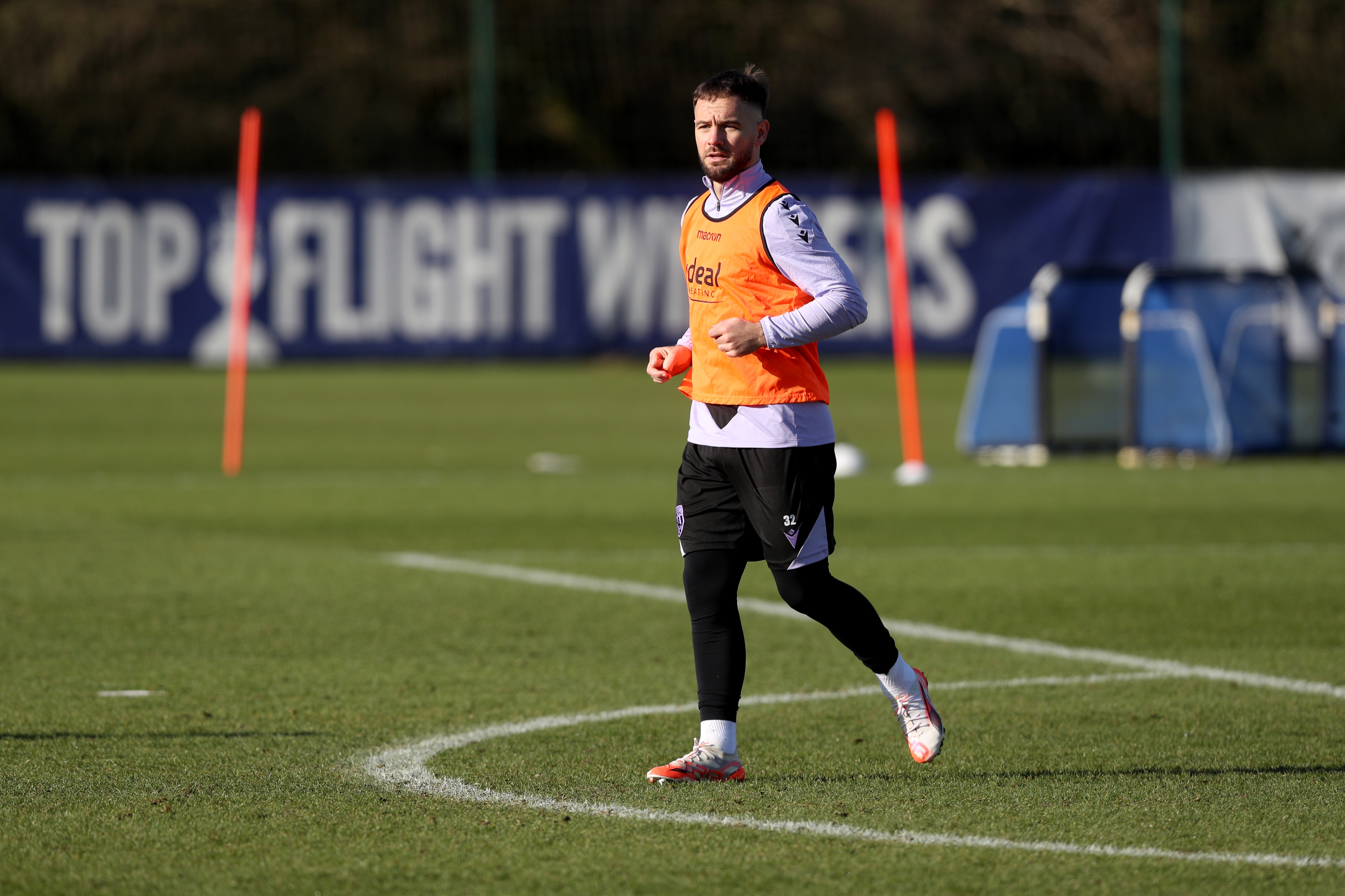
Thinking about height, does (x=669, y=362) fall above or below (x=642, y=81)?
below

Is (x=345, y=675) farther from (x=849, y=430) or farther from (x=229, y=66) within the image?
(x=229, y=66)

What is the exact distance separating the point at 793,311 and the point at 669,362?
Result: 1.46 feet

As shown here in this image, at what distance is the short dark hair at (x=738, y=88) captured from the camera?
5.41m

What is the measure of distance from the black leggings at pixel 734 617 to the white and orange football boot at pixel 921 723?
11cm

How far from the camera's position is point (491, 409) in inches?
822

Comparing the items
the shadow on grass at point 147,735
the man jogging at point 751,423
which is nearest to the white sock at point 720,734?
the man jogging at point 751,423

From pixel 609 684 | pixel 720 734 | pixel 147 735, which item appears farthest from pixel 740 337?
pixel 147 735

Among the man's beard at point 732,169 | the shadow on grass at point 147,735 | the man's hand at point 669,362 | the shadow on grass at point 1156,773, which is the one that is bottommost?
the shadow on grass at point 1156,773

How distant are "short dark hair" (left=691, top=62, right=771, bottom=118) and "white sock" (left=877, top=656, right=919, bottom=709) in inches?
64.7

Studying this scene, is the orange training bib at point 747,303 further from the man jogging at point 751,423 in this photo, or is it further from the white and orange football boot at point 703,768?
the white and orange football boot at point 703,768

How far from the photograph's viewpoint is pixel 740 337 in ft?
17.5

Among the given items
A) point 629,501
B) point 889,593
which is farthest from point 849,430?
point 889,593

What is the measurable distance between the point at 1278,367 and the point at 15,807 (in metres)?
12.1

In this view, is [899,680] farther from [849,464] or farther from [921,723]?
[849,464]
